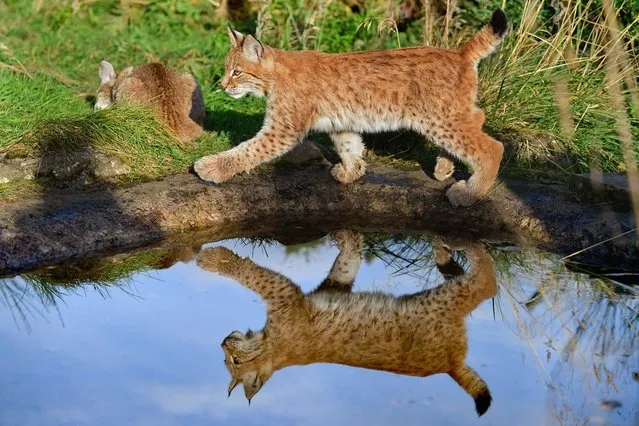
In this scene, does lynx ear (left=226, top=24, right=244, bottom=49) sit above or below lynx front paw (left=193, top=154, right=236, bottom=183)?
above

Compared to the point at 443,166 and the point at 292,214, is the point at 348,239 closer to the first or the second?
the point at 292,214

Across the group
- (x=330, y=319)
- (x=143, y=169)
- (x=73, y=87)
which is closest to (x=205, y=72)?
(x=73, y=87)

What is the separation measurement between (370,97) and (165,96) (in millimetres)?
1810

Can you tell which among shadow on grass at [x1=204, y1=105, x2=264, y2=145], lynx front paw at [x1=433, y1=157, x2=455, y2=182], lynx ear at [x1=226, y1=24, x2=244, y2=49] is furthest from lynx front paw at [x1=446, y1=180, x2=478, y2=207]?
shadow on grass at [x1=204, y1=105, x2=264, y2=145]

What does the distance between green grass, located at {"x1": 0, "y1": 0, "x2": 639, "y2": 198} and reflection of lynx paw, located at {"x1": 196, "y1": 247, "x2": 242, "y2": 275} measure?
0.90 m

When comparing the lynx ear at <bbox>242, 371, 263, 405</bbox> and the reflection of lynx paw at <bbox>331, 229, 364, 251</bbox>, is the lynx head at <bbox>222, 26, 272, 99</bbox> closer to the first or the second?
the reflection of lynx paw at <bbox>331, 229, 364, 251</bbox>

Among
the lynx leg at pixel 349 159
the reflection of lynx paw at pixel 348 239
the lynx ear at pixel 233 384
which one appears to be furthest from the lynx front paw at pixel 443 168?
the lynx ear at pixel 233 384

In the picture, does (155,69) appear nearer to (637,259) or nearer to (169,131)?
(169,131)

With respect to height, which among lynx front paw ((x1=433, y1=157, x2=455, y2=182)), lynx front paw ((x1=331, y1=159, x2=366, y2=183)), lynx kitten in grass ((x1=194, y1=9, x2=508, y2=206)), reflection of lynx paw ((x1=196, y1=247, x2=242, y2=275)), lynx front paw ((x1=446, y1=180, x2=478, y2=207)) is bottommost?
lynx front paw ((x1=446, y1=180, x2=478, y2=207))

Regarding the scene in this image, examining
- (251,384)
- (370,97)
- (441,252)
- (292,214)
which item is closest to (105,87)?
(292,214)

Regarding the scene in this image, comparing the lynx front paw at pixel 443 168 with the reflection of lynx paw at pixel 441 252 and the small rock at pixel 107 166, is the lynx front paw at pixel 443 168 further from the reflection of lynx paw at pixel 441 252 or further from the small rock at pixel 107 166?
the small rock at pixel 107 166

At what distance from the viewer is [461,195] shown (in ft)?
23.3

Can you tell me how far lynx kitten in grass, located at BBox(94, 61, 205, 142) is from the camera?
8.09m

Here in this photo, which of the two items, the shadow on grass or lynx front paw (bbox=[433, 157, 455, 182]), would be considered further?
the shadow on grass
